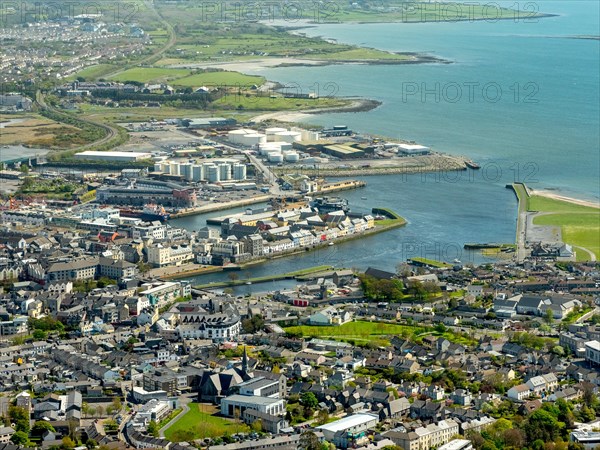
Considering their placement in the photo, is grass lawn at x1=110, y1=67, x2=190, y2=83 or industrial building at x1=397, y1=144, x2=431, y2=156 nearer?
industrial building at x1=397, y1=144, x2=431, y2=156

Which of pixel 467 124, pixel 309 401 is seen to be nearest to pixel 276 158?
pixel 467 124

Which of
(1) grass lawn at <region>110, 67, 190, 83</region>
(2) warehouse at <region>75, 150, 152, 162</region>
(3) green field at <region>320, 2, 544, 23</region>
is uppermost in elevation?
(2) warehouse at <region>75, 150, 152, 162</region>

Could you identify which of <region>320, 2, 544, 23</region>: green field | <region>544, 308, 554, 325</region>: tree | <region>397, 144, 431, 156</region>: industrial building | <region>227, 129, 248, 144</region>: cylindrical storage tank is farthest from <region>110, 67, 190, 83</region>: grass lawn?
<region>544, 308, 554, 325</region>: tree

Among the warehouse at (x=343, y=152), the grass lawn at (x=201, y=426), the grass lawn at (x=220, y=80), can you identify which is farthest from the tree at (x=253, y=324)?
the grass lawn at (x=220, y=80)

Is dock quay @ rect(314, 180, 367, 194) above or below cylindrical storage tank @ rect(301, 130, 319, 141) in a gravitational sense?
below

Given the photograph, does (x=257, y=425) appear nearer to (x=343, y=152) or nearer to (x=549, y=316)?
(x=549, y=316)

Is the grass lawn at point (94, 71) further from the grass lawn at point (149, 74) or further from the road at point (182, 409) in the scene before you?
the road at point (182, 409)

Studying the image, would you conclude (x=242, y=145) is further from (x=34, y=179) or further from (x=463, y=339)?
(x=463, y=339)

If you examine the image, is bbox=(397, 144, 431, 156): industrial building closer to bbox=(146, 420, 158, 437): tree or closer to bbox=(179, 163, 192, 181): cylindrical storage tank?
bbox=(179, 163, 192, 181): cylindrical storage tank
